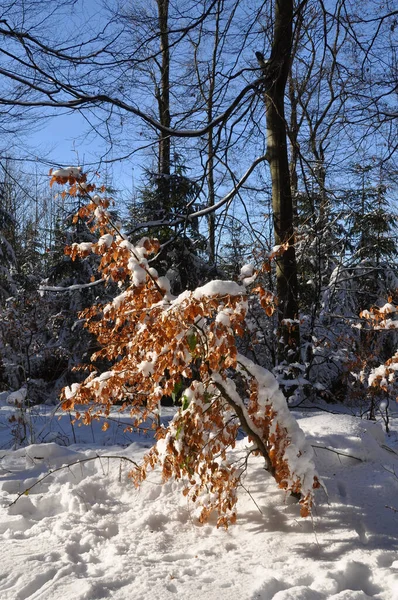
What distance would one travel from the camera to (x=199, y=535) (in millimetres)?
2955

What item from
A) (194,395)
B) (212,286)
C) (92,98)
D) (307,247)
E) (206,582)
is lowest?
(206,582)

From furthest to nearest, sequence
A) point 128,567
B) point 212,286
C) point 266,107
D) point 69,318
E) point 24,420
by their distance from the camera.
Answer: point 69,318 < point 266,107 < point 24,420 < point 128,567 < point 212,286

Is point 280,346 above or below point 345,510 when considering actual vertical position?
above

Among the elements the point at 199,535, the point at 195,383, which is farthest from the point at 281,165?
the point at 199,535

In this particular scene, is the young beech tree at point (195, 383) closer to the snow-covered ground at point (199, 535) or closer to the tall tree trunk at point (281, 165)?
the snow-covered ground at point (199, 535)

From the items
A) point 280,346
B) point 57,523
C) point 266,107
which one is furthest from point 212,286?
point 266,107

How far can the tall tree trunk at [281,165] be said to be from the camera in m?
5.82

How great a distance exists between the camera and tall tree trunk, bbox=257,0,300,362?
19.1 ft

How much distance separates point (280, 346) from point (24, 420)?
10.3ft

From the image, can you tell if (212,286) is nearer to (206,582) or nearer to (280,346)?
(206,582)

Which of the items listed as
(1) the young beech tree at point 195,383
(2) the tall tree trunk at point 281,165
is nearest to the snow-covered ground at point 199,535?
(1) the young beech tree at point 195,383

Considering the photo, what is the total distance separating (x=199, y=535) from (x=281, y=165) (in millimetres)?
4550

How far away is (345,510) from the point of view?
3039 mm

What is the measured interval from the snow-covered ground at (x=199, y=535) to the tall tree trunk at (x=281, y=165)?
2133mm
